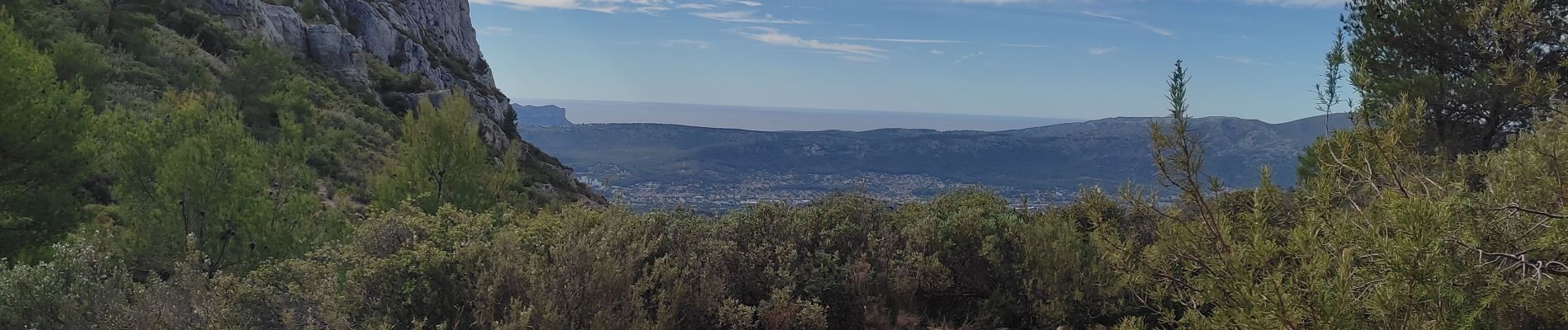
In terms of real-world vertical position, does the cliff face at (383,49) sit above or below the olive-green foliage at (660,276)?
above

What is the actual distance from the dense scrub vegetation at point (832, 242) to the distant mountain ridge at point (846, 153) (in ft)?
254

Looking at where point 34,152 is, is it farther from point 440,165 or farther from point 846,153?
point 846,153

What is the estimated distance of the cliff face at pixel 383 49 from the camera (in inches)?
1304

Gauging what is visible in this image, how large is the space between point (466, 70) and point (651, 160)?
69.7m

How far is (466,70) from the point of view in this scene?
5172 cm

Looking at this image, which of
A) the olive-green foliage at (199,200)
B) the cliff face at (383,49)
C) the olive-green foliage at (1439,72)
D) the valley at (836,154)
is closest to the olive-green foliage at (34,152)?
the olive-green foliage at (199,200)

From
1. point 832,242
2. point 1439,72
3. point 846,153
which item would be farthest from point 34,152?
point 846,153

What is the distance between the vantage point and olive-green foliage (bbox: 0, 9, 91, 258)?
7.99 metres

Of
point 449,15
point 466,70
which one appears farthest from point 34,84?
point 449,15

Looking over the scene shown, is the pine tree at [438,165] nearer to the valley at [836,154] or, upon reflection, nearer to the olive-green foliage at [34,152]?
the olive-green foliage at [34,152]

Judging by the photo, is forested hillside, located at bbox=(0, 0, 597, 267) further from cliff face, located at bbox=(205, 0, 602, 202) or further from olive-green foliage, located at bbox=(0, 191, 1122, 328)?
cliff face, located at bbox=(205, 0, 602, 202)

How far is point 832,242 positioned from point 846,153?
402ft

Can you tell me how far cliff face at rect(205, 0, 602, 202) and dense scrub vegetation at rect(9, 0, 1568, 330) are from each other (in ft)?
57.1

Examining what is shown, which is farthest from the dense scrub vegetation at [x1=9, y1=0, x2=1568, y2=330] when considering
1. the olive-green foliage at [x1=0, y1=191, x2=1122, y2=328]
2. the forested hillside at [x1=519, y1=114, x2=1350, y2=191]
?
the forested hillside at [x1=519, y1=114, x2=1350, y2=191]
